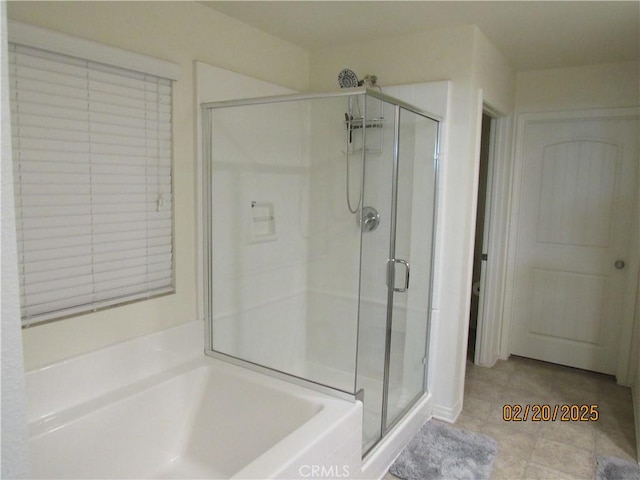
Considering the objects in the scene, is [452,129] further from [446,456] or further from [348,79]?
[446,456]

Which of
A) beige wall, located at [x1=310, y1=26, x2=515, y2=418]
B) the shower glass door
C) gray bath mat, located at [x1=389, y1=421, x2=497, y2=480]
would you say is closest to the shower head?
beige wall, located at [x1=310, y1=26, x2=515, y2=418]

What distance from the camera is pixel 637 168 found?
3.29 m

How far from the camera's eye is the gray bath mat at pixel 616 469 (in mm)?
2342

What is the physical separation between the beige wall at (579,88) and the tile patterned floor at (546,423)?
2054 mm

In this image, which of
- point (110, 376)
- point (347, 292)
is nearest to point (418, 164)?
point (347, 292)

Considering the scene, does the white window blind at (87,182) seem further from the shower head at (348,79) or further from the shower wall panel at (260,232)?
the shower head at (348,79)

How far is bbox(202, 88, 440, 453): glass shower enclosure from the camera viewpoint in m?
2.45

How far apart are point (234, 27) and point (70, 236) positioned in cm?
147

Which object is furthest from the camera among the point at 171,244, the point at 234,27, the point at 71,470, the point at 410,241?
the point at 410,241

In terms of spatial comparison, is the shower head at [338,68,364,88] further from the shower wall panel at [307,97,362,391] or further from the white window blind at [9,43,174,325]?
the white window blind at [9,43,174,325]

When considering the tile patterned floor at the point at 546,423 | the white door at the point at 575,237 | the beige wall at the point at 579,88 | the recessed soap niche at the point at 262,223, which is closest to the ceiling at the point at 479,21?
the beige wall at the point at 579,88

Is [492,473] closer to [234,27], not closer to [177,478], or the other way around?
[177,478]
